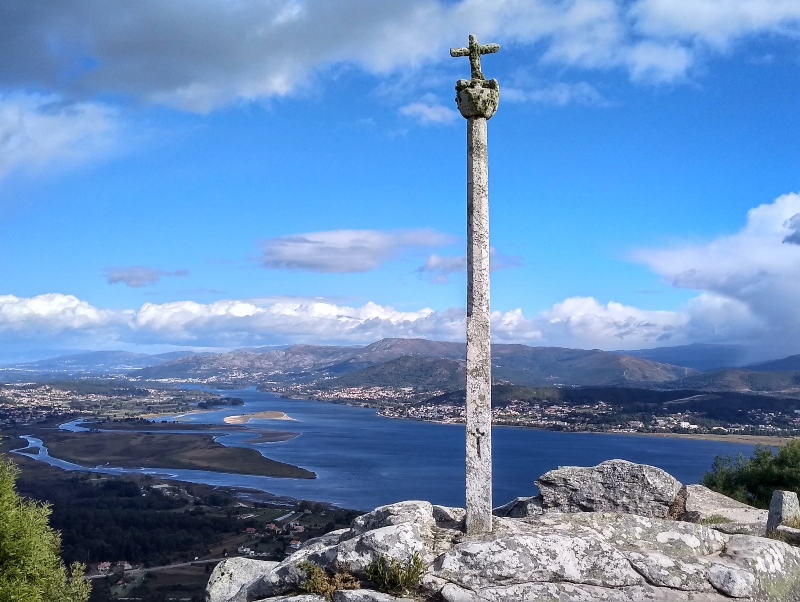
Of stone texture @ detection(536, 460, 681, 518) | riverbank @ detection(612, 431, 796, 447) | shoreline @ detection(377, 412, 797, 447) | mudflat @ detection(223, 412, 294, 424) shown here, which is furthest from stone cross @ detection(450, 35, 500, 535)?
mudflat @ detection(223, 412, 294, 424)

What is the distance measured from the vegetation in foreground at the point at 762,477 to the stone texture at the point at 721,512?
304 inches

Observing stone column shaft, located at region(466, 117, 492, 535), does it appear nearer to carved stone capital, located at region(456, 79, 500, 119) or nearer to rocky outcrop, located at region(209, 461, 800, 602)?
carved stone capital, located at region(456, 79, 500, 119)

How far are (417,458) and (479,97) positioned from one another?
91.2 m

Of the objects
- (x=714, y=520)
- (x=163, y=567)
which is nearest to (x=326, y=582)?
(x=714, y=520)

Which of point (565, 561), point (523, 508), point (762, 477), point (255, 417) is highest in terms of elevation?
point (565, 561)

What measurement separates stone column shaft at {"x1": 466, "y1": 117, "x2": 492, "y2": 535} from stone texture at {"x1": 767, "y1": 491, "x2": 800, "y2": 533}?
662cm

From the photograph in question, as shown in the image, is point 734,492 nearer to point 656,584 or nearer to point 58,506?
point 656,584

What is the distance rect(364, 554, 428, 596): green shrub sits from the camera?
898 cm

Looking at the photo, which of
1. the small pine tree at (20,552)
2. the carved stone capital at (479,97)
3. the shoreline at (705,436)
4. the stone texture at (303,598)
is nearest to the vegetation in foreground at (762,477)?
the carved stone capital at (479,97)

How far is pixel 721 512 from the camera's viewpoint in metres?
16.0

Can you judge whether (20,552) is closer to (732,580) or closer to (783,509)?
(732,580)

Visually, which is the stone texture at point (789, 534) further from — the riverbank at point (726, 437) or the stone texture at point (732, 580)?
the riverbank at point (726, 437)

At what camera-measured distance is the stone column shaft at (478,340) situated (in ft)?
34.6

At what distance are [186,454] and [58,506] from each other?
129 ft
